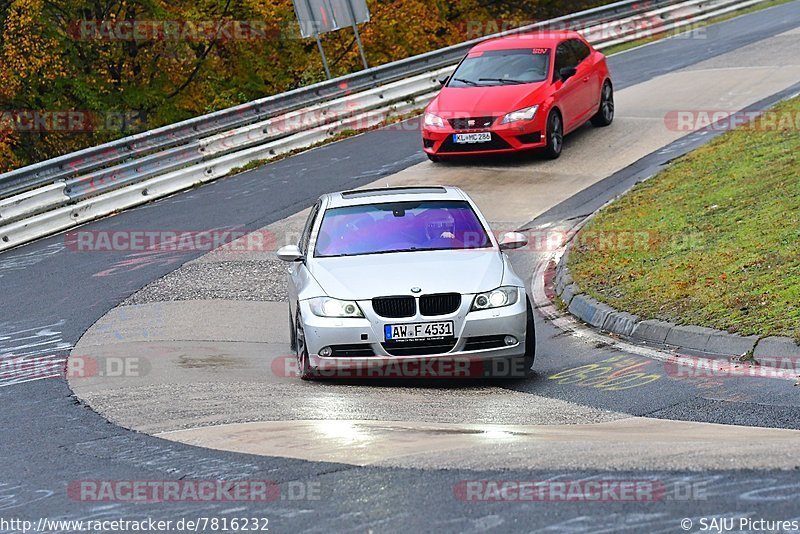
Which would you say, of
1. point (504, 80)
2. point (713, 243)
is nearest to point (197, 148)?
point (504, 80)

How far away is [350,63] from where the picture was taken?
43125 mm

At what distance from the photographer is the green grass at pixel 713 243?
10836 millimetres

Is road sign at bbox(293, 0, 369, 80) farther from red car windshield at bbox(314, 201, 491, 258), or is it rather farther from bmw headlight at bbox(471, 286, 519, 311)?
bmw headlight at bbox(471, 286, 519, 311)

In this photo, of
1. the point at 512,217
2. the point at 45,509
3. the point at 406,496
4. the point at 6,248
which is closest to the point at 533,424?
the point at 406,496

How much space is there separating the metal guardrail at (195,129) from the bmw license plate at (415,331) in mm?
10831

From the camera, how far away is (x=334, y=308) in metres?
9.73

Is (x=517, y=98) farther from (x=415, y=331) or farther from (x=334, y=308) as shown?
(x=415, y=331)

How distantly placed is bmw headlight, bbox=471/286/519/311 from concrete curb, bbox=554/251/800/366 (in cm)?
168

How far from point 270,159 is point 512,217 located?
664cm

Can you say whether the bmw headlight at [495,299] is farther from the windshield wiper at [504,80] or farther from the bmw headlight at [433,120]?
the windshield wiper at [504,80]

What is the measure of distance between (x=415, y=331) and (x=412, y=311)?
0.17m

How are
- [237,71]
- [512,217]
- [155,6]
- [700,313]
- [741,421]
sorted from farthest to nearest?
[237,71], [155,6], [512,217], [700,313], [741,421]

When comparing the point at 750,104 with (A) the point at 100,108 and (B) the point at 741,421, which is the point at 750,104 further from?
(A) the point at 100,108


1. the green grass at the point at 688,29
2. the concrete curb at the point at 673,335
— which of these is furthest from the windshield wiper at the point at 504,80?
the green grass at the point at 688,29
